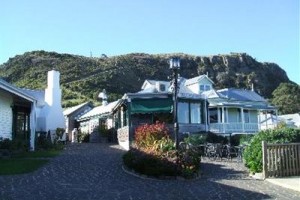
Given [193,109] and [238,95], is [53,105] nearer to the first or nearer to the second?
[193,109]

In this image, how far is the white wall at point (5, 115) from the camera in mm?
25705

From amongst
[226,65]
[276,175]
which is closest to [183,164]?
[276,175]

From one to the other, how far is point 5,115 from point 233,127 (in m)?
20.8

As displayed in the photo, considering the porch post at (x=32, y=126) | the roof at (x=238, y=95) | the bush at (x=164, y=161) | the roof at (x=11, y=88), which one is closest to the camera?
the bush at (x=164, y=161)

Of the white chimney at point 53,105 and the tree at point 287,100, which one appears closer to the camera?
the white chimney at point 53,105

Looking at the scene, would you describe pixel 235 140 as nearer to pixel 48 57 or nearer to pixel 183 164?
pixel 183 164

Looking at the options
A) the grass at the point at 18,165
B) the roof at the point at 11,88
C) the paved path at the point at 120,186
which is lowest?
the paved path at the point at 120,186

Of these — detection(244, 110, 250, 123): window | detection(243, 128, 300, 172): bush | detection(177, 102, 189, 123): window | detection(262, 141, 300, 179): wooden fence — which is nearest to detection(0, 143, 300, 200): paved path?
detection(243, 128, 300, 172): bush

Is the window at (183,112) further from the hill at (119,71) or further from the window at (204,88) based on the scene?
the hill at (119,71)

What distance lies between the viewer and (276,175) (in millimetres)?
16516

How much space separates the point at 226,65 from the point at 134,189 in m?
110

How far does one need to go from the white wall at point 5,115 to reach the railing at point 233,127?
17887 millimetres

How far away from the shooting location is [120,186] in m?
14.6

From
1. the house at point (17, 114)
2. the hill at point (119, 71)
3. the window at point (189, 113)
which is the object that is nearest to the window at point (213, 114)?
the window at point (189, 113)
